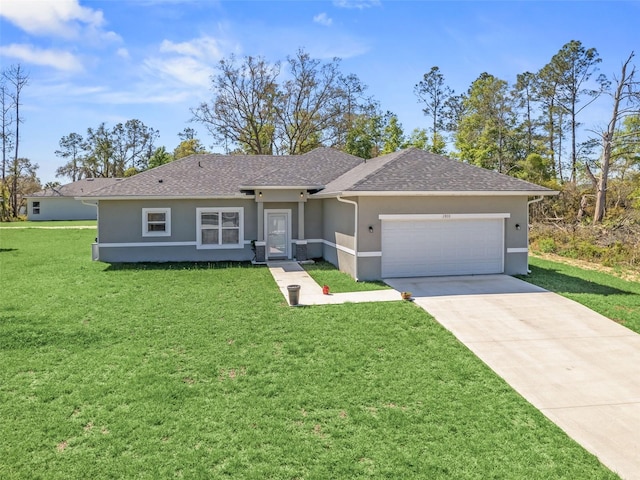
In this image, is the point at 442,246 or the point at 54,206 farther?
the point at 54,206

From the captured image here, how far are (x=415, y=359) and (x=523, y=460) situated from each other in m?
2.61

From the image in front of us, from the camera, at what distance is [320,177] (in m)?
17.9

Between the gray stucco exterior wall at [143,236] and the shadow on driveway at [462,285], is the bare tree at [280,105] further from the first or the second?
the shadow on driveway at [462,285]

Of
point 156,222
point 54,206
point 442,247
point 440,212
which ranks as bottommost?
point 442,247

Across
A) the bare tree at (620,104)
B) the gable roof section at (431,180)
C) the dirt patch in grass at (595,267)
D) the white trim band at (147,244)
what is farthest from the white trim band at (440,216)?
the bare tree at (620,104)

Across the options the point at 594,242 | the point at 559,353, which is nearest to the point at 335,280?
the point at 559,353

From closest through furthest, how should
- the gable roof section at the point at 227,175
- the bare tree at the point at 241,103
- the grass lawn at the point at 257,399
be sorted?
the grass lawn at the point at 257,399
the gable roof section at the point at 227,175
the bare tree at the point at 241,103

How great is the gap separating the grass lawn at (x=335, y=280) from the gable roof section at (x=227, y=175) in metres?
3.22

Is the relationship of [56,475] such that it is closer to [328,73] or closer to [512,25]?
[512,25]

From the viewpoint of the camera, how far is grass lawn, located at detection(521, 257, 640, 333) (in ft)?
31.0

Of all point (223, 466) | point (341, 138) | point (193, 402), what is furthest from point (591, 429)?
point (341, 138)

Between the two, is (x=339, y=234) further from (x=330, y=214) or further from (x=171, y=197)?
(x=171, y=197)

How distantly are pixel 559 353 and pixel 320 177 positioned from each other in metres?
12.3

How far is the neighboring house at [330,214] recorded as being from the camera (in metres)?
12.8
